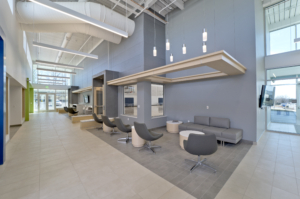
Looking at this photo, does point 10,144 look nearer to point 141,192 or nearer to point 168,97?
point 141,192

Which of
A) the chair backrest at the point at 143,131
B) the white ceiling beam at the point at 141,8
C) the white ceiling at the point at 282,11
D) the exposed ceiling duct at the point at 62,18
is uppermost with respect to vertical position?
the white ceiling beam at the point at 141,8

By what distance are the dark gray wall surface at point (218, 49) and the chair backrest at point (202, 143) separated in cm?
269

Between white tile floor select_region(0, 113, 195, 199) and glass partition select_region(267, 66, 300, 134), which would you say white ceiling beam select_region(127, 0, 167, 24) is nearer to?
glass partition select_region(267, 66, 300, 134)

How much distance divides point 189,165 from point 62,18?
259 inches

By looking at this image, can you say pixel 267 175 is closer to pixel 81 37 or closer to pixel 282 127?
Answer: pixel 282 127

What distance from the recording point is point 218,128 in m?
4.48

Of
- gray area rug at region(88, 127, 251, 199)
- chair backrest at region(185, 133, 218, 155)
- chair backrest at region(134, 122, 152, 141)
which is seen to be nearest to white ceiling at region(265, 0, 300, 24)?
gray area rug at region(88, 127, 251, 199)

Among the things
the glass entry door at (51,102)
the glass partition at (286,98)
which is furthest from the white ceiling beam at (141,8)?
the glass entry door at (51,102)

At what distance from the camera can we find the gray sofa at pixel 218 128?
3893 mm

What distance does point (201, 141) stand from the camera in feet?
8.16

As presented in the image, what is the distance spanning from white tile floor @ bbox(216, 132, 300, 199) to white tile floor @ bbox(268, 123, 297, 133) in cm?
185

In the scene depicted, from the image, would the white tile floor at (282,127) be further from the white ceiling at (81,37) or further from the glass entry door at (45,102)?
the glass entry door at (45,102)

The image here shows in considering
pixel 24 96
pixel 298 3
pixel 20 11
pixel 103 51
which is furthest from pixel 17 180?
pixel 298 3

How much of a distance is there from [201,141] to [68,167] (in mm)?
2897
